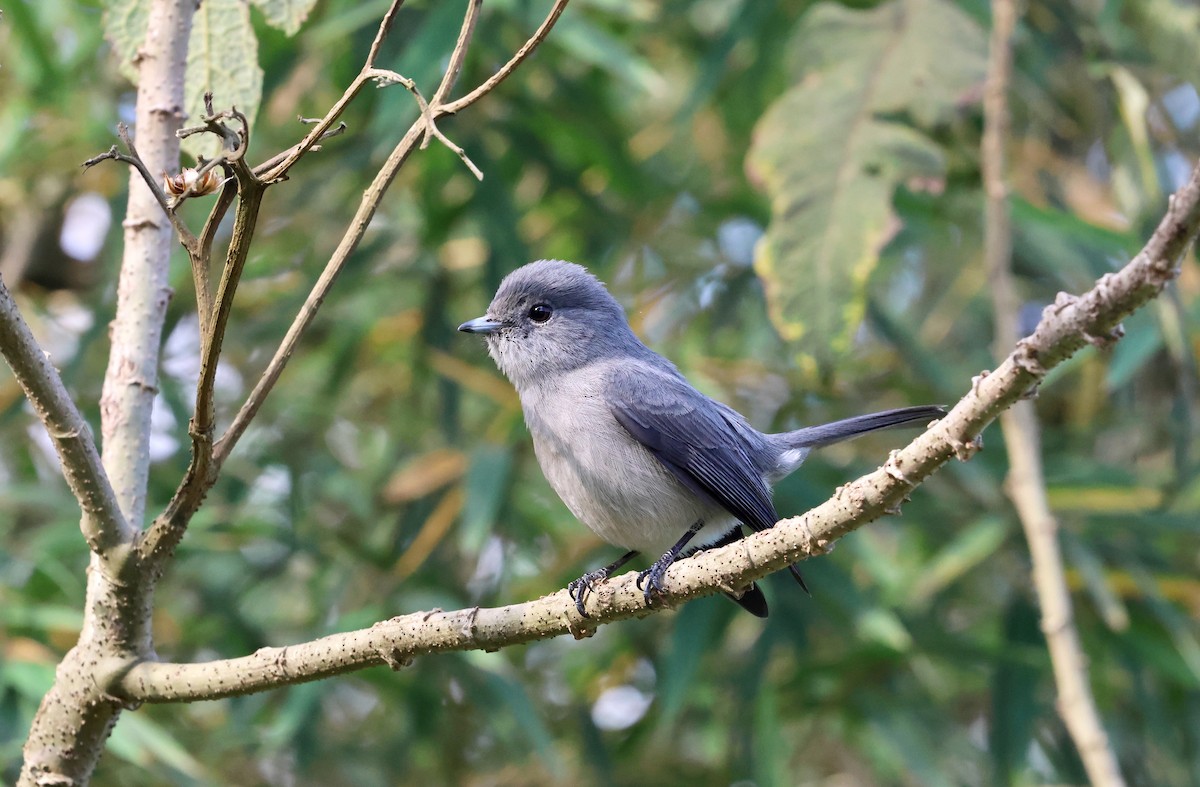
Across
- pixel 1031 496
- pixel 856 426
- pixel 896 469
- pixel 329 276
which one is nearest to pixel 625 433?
pixel 856 426

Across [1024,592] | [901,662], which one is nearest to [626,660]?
[901,662]

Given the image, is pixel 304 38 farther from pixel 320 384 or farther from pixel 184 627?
pixel 184 627

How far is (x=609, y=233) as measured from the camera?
483 cm

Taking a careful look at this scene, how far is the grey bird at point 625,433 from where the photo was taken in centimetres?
287

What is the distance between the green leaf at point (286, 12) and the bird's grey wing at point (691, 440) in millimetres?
1180

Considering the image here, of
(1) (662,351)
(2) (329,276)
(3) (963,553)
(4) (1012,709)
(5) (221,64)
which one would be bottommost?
(2) (329,276)

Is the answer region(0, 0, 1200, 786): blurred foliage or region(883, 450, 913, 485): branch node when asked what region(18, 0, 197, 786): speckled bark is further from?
region(0, 0, 1200, 786): blurred foliage

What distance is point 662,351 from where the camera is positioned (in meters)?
5.08

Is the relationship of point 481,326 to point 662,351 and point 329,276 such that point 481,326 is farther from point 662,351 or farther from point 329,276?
point 662,351

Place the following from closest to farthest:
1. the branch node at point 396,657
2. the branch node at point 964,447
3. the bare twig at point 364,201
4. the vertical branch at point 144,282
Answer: the branch node at point 964,447
the bare twig at point 364,201
the branch node at point 396,657
the vertical branch at point 144,282

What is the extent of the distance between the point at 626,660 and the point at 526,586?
1.87 feet

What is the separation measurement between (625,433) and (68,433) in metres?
1.57

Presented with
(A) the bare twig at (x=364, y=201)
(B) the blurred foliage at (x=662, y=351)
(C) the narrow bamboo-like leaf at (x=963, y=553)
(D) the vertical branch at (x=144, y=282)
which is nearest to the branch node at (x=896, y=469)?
(A) the bare twig at (x=364, y=201)

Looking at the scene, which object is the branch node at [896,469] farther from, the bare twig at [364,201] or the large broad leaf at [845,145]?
the large broad leaf at [845,145]
